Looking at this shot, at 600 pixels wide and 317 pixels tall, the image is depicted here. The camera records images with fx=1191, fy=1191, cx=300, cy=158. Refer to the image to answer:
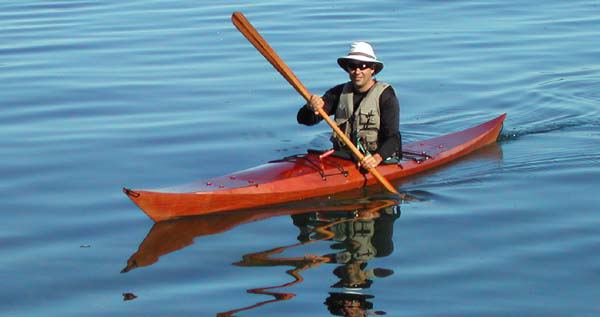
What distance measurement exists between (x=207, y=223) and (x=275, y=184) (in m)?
0.77

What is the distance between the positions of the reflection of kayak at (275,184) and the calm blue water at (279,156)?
0.18 m

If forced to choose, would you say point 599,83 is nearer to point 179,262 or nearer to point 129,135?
point 129,135

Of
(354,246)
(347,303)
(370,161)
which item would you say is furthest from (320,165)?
(347,303)

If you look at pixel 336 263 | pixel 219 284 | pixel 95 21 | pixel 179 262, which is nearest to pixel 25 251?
pixel 179 262

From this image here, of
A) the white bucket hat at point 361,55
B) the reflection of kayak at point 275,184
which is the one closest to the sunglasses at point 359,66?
the white bucket hat at point 361,55

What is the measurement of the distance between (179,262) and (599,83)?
841cm

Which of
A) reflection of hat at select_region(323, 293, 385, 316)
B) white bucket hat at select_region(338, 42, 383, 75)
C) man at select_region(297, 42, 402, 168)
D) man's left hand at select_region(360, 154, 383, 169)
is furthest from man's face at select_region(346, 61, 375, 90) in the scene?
reflection of hat at select_region(323, 293, 385, 316)

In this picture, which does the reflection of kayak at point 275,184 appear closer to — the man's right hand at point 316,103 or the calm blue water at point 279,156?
the calm blue water at point 279,156

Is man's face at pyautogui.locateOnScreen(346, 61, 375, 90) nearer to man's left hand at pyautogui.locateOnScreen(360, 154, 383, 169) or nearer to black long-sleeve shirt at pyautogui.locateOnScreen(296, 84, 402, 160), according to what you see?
black long-sleeve shirt at pyautogui.locateOnScreen(296, 84, 402, 160)

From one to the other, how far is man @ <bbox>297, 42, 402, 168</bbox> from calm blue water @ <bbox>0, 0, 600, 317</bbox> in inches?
22.6

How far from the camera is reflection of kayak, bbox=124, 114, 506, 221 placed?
33.4ft

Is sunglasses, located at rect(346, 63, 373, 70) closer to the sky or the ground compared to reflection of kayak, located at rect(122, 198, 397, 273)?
closer to the sky

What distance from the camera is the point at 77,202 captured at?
11.0m

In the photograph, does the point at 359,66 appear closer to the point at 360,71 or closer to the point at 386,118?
the point at 360,71
